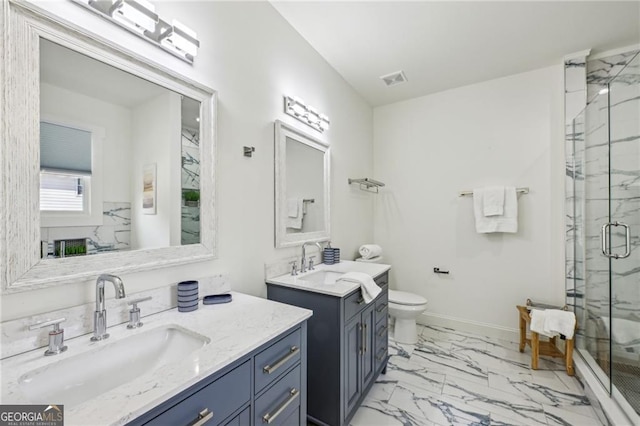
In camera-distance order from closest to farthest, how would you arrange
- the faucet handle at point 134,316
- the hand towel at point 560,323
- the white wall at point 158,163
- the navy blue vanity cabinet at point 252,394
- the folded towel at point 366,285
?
the navy blue vanity cabinet at point 252,394 → the faucet handle at point 134,316 → the white wall at point 158,163 → the folded towel at point 366,285 → the hand towel at point 560,323

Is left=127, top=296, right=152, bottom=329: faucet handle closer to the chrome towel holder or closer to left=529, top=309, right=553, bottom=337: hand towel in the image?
the chrome towel holder

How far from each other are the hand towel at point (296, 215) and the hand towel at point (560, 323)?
2131 millimetres

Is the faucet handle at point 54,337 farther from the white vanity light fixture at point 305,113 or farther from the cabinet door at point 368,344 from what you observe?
the white vanity light fixture at point 305,113

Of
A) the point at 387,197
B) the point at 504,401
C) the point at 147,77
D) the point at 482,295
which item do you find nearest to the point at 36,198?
the point at 147,77

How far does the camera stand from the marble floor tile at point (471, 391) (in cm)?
169

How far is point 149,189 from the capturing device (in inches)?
46.2

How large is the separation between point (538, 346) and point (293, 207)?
236cm

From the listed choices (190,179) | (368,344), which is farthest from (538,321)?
(190,179)

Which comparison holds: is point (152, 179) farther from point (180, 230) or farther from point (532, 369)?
point (532, 369)

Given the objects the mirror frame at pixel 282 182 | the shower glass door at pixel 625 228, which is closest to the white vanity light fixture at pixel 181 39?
the mirror frame at pixel 282 182

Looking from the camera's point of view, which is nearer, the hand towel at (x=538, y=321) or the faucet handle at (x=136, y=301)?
the faucet handle at (x=136, y=301)

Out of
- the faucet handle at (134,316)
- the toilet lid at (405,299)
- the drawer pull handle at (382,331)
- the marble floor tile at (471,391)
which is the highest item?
the faucet handle at (134,316)

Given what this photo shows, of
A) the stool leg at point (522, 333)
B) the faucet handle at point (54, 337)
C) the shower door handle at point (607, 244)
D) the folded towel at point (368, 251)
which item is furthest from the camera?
the folded towel at point (368, 251)

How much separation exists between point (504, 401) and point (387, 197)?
2.18 metres
